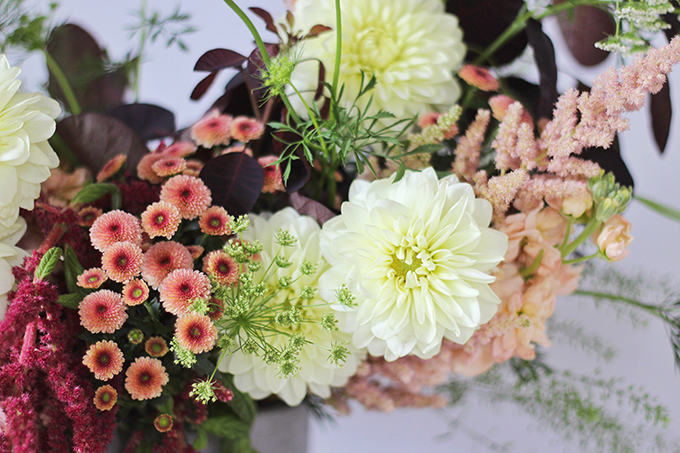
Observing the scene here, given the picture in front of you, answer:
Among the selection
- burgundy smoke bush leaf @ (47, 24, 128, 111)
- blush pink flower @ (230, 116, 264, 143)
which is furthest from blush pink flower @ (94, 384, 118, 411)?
burgundy smoke bush leaf @ (47, 24, 128, 111)

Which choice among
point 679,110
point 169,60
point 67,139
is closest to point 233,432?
point 67,139

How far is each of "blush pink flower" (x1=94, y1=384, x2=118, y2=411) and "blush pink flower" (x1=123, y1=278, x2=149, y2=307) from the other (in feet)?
0.19

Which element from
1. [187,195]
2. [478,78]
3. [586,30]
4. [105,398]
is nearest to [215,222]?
[187,195]

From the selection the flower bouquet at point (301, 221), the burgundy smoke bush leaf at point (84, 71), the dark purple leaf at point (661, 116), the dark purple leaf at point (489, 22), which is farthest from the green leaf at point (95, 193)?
the dark purple leaf at point (661, 116)

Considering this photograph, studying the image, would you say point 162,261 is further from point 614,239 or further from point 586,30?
point 586,30

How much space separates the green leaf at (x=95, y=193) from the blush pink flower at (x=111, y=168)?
0.02 m

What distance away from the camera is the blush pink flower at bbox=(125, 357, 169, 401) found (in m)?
0.33

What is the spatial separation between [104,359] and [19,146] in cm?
16

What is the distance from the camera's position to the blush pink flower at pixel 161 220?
342mm

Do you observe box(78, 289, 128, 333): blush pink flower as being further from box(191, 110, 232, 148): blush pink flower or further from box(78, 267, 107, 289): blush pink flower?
box(191, 110, 232, 148): blush pink flower

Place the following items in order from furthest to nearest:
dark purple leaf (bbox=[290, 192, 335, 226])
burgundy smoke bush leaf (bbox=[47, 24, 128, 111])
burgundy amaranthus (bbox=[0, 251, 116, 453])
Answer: burgundy smoke bush leaf (bbox=[47, 24, 128, 111]) → dark purple leaf (bbox=[290, 192, 335, 226]) → burgundy amaranthus (bbox=[0, 251, 116, 453])

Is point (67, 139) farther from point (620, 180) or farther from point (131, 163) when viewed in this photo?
point (620, 180)

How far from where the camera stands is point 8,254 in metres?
0.35

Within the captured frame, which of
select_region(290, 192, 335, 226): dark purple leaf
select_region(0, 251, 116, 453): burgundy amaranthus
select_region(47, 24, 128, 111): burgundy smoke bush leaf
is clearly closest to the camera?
select_region(0, 251, 116, 453): burgundy amaranthus
